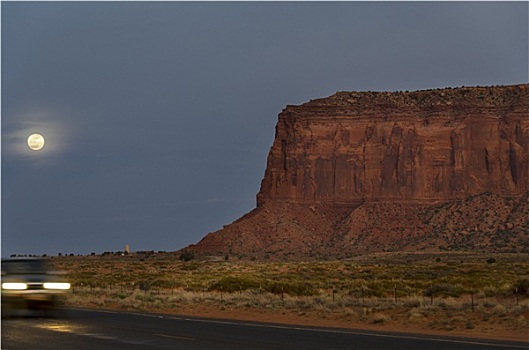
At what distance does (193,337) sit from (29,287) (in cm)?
544

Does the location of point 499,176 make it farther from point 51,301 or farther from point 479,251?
point 51,301

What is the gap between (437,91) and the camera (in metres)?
123

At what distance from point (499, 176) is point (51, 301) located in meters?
101

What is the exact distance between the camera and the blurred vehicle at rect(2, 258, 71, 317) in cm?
2264

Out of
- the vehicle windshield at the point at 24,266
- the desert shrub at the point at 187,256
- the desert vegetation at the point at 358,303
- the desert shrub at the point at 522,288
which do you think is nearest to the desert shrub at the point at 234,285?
the desert vegetation at the point at 358,303

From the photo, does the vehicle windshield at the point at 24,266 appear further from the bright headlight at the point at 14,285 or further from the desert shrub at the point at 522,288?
the desert shrub at the point at 522,288

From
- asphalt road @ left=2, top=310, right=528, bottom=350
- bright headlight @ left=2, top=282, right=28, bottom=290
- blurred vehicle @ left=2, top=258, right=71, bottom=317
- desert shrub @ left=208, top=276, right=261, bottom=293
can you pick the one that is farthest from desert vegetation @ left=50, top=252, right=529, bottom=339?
bright headlight @ left=2, top=282, right=28, bottom=290

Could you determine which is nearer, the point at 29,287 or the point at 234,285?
the point at 29,287

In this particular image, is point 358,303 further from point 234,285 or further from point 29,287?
point 234,285

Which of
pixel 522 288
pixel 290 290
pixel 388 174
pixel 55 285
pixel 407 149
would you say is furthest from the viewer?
pixel 407 149

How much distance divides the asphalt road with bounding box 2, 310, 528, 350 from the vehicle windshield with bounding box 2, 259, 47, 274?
1313 millimetres

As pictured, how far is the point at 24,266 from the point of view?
23344 mm

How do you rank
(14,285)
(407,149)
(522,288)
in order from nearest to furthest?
(14,285), (522,288), (407,149)

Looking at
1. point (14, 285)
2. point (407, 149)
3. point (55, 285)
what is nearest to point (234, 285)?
point (55, 285)
